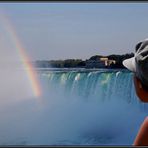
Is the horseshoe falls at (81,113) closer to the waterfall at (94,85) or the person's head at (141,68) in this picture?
the waterfall at (94,85)

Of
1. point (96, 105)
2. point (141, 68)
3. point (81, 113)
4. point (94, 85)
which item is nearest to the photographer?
point (141, 68)

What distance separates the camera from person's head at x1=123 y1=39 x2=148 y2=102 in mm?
866

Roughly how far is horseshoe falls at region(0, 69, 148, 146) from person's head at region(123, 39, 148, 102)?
10.4 metres

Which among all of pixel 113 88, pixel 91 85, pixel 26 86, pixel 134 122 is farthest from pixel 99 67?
pixel 26 86

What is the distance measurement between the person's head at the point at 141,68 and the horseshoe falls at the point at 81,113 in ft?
34.1

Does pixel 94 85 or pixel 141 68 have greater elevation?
pixel 141 68

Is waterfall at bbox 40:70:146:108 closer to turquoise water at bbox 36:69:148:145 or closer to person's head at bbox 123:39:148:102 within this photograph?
turquoise water at bbox 36:69:148:145

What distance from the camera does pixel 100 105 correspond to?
15.2 metres


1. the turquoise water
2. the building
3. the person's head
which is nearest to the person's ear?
the person's head

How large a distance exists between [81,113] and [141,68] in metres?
16.1

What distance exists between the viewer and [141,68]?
2.85 ft

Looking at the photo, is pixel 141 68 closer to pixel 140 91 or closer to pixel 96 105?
pixel 140 91

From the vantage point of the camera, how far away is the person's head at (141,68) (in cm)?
87

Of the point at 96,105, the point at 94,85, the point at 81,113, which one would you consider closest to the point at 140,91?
the point at 94,85
